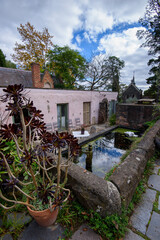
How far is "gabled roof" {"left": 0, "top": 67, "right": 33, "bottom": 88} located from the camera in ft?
35.0

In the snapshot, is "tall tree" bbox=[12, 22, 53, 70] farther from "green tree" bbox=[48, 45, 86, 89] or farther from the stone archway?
the stone archway

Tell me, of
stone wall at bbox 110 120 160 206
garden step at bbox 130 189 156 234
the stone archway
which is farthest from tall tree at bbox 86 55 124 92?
garden step at bbox 130 189 156 234

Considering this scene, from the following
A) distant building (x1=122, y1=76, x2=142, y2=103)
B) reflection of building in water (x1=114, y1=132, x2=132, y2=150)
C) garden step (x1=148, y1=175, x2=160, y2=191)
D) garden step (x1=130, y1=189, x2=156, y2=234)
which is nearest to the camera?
garden step (x1=130, y1=189, x2=156, y2=234)

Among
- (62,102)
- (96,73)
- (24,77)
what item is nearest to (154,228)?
(62,102)

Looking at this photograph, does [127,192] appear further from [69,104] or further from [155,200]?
[69,104]

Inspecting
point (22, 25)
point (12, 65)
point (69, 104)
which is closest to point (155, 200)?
point (69, 104)

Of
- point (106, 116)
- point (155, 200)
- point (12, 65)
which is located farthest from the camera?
point (12, 65)

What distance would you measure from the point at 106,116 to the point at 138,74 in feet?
104

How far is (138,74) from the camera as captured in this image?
3431 centimetres

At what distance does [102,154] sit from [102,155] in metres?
0.07

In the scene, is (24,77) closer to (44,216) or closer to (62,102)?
(62,102)

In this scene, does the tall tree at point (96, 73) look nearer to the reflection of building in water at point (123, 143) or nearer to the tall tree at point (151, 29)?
the tall tree at point (151, 29)

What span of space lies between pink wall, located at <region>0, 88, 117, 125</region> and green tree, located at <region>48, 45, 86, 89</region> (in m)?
8.03

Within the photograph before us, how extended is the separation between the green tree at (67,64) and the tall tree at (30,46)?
2823mm
